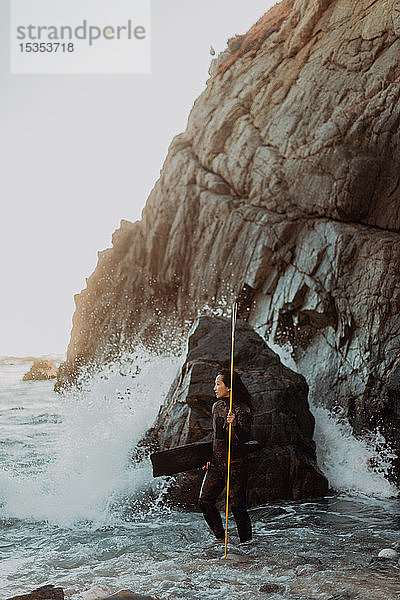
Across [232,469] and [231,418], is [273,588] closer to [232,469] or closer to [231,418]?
[232,469]

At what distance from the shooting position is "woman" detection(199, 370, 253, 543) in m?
7.06

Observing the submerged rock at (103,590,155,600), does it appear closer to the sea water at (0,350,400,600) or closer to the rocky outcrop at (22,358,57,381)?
the sea water at (0,350,400,600)

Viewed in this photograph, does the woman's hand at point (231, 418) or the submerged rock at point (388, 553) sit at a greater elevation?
the woman's hand at point (231, 418)

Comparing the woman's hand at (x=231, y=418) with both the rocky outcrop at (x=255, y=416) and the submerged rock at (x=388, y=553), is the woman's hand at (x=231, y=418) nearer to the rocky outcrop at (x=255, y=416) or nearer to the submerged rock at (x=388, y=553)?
the submerged rock at (x=388, y=553)

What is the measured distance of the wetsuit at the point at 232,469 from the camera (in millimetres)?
7059

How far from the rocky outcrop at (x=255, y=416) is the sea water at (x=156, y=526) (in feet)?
1.28

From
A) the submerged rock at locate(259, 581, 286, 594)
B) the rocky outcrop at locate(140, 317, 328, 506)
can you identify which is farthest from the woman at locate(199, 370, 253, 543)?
the rocky outcrop at locate(140, 317, 328, 506)

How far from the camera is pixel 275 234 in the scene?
18.3m

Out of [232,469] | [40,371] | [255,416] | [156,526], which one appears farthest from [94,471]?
[40,371]

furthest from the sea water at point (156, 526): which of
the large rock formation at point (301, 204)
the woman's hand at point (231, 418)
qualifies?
the large rock formation at point (301, 204)

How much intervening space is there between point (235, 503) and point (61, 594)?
8.52 feet

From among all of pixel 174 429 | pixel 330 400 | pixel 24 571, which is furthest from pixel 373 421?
pixel 24 571

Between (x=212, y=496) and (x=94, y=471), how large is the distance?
3988 mm

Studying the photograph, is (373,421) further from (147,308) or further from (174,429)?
(147,308)
